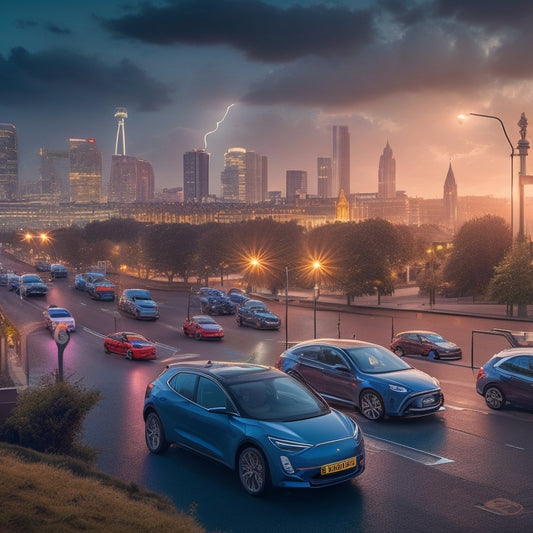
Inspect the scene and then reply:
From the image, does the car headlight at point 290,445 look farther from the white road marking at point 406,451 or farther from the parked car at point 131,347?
the parked car at point 131,347

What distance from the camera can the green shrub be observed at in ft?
36.1

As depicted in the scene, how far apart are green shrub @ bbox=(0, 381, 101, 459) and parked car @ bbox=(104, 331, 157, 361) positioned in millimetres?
16524

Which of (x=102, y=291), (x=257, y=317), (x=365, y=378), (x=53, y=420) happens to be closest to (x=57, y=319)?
(x=257, y=317)

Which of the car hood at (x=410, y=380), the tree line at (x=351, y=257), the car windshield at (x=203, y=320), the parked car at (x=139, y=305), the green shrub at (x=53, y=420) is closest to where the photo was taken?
the green shrub at (x=53, y=420)

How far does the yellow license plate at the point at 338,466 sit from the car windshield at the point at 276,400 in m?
0.93

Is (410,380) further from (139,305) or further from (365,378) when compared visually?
(139,305)

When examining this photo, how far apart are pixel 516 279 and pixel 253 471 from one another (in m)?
42.0

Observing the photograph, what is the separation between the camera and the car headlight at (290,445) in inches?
357

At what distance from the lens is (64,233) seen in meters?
141

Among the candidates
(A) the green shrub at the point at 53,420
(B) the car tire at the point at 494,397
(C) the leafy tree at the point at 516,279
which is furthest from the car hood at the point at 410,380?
(C) the leafy tree at the point at 516,279

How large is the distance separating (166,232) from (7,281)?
32.1 metres

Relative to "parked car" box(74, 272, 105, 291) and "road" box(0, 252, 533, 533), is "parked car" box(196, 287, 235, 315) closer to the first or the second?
"parked car" box(74, 272, 105, 291)

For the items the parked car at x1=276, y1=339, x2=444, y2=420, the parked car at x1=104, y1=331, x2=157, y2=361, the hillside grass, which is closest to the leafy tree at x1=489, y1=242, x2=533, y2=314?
the parked car at x1=104, y1=331, x2=157, y2=361

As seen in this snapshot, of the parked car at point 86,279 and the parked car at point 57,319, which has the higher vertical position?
the parked car at point 86,279
